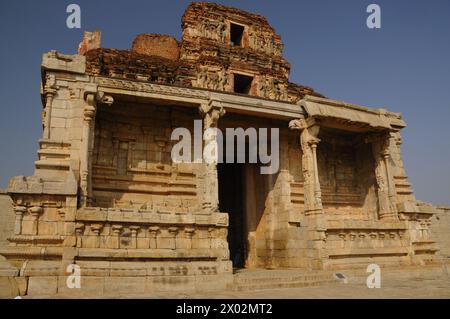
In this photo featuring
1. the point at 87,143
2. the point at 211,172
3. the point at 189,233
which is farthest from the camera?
the point at 211,172

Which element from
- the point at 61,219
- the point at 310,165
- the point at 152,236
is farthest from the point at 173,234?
the point at 310,165

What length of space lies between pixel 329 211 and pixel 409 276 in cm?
378

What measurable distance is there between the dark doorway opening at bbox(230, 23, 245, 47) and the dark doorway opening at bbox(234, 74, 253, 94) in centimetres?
233

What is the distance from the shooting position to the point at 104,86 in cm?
1048

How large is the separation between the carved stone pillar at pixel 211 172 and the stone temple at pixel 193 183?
0.14 ft

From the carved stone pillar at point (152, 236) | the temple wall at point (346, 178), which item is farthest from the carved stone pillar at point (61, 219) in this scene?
the temple wall at point (346, 178)

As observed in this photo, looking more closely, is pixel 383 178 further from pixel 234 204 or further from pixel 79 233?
pixel 79 233

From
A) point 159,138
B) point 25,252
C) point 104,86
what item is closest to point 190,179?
point 159,138

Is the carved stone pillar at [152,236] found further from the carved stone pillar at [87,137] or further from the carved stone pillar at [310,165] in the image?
the carved stone pillar at [310,165]

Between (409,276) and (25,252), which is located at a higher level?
(25,252)

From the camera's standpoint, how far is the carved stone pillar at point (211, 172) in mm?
10602

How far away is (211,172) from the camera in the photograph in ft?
35.7

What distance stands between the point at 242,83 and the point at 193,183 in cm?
→ 845

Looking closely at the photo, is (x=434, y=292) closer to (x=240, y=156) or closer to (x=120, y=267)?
(x=120, y=267)
